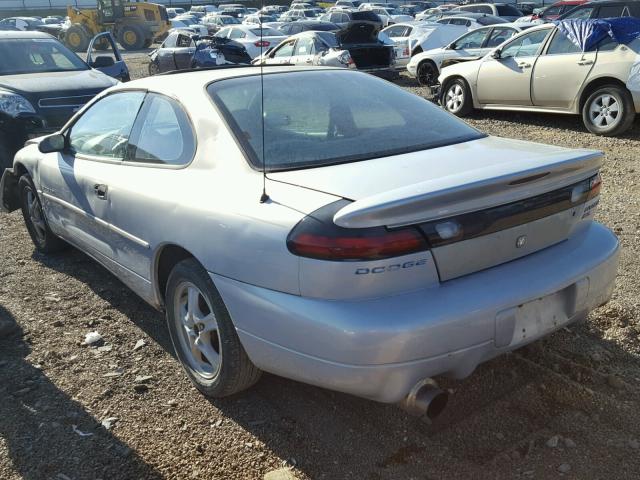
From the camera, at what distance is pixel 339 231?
2285mm

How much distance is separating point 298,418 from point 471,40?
41.6 ft

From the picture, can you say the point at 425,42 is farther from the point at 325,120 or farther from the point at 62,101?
the point at 325,120

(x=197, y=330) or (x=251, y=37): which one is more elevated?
(x=197, y=330)

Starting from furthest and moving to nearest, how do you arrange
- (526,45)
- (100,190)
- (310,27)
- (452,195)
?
(310,27) < (526,45) < (100,190) < (452,195)

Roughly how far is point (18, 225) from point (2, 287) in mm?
1966

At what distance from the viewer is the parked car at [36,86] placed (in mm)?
7473

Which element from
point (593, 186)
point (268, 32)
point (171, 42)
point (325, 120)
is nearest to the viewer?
point (593, 186)

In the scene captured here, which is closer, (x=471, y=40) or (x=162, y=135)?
(x=162, y=135)

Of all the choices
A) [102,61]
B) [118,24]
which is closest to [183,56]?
[102,61]

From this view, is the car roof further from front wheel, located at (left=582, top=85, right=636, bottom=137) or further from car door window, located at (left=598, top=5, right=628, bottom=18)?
car door window, located at (left=598, top=5, right=628, bottom=18)

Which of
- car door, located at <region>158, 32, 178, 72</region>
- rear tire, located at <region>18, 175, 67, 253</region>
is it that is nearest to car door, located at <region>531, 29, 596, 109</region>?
rear tire, located at <region>18, 175, 67, 253</region>

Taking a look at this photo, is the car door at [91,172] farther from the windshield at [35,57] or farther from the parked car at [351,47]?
the parked car at [351,47]

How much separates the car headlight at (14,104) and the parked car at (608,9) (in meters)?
10.7

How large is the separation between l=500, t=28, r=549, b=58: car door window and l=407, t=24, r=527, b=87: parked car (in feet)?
9.82
